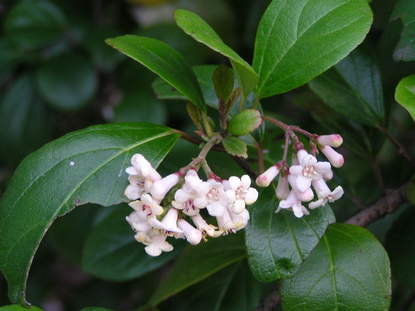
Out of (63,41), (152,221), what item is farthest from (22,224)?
(63,41)

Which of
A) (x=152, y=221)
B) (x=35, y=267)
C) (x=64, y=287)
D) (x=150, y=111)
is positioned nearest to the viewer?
(x=152, y=221)

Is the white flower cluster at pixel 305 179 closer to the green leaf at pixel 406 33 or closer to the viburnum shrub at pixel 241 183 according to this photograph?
the viburnum shrub at pixel 241 183

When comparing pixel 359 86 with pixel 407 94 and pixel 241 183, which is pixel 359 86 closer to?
pixel 407 94

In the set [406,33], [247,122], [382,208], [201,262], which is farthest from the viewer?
[201,262]

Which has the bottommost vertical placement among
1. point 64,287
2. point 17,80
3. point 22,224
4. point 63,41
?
point 64,287

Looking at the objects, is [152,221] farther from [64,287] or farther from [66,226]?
[64,287]

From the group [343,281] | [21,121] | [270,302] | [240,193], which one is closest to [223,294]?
[270,302]
